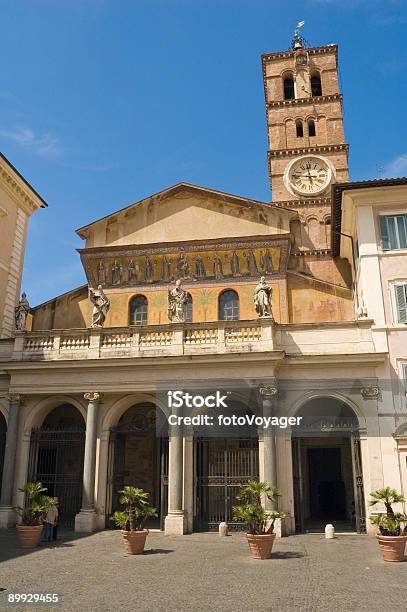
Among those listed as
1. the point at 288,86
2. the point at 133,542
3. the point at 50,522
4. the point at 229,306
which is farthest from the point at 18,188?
the point at 288,86

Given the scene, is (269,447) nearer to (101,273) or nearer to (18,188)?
(101,273)

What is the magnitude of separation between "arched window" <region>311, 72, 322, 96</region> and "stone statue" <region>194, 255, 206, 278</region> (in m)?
23.5

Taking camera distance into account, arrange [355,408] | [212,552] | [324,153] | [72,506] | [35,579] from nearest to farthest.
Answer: [35,579], [212,552], [355,408], [72,506], [324,153]

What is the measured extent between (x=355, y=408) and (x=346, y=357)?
187 cm

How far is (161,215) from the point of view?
85.0ft

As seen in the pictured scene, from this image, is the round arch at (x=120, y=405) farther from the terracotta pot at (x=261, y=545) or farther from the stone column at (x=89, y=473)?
the terracotta pot at (x=261, y=545)

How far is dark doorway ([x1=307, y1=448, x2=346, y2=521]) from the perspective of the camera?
2384cm

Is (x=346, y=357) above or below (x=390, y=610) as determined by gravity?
above

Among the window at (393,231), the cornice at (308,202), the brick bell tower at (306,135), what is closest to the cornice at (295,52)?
the brick bell tower at (306,135)

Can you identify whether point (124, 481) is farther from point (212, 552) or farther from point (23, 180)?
point (23, 180)

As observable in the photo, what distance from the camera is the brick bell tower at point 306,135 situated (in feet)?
114

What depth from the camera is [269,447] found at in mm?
18188

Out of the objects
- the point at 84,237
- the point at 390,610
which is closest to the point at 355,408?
the point at 390,610

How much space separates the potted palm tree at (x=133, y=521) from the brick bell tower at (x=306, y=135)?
2020 cm
